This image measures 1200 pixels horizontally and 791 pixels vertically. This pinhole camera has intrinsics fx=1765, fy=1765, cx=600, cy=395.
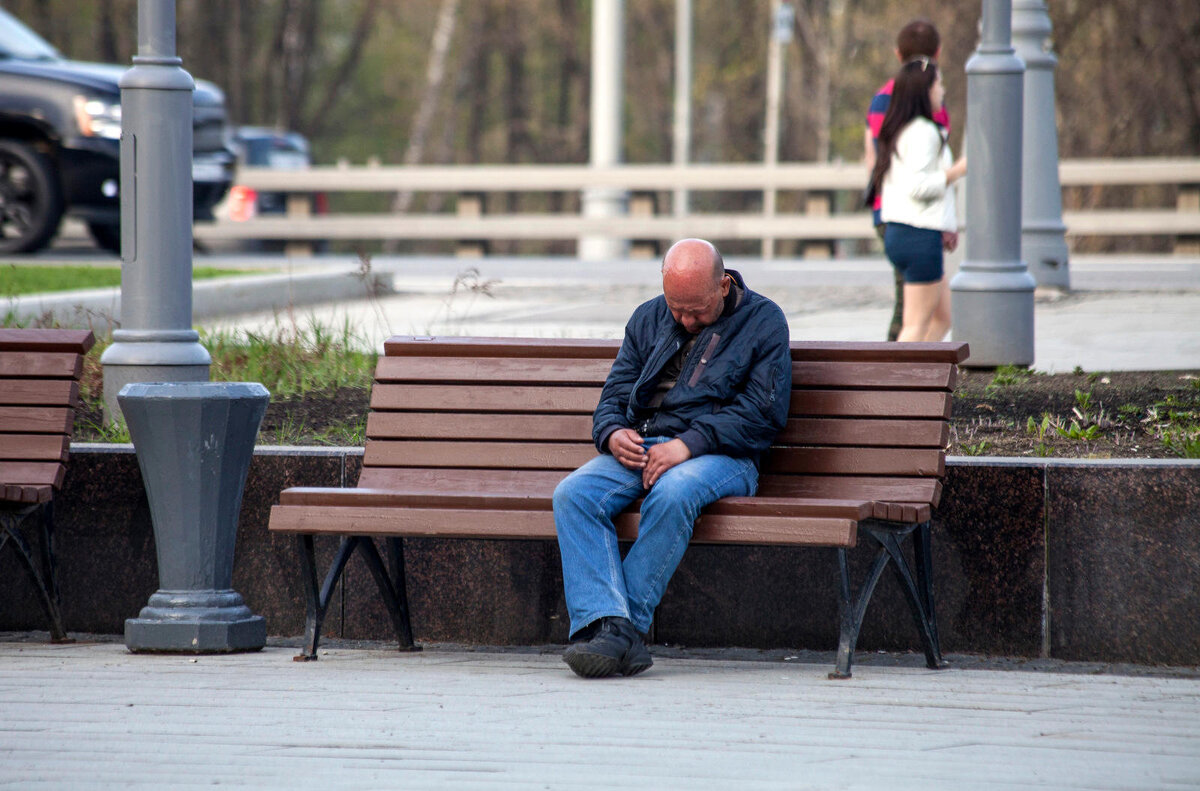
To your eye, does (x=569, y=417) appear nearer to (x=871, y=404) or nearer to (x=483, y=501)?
(x=483, y=501)

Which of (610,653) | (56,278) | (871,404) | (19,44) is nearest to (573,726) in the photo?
(610,653)

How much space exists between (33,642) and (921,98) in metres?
4.59

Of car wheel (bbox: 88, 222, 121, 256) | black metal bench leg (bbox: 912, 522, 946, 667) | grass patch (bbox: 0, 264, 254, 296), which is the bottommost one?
black metal bench leg (bbox: 912, 522, 946, 667)

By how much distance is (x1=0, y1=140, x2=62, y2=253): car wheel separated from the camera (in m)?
14.3

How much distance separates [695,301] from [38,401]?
2270 mm

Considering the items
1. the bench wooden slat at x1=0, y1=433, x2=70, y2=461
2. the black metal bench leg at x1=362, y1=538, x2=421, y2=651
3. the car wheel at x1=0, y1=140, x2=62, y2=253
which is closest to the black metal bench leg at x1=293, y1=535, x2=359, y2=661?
the black metal bench leg at x1=362, y1=538, x2=421, y2=651

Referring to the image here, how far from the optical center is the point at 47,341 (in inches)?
235

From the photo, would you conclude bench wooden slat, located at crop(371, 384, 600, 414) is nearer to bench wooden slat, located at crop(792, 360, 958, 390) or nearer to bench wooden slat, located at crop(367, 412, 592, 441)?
bench wooden slat, located at crop(367, 412, 592, 441)

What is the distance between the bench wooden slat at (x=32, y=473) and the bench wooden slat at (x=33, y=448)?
0.02 metres

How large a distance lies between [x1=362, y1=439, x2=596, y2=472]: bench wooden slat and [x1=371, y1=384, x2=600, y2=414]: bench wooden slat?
12cm

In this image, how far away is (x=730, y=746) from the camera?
413 centimetres

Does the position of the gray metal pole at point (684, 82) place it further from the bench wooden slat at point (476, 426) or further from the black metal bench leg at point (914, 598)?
the black metal bench leg at point (914, 598)

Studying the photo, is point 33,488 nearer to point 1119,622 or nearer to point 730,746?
point 730,746

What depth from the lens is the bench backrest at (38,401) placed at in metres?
5.74
